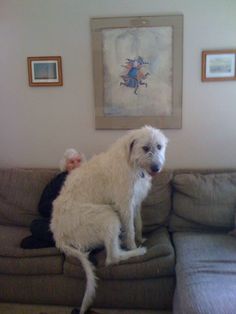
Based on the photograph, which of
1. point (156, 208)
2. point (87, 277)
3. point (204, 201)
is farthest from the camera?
point (156, 208)

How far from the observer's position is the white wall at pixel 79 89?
3000 millimetres

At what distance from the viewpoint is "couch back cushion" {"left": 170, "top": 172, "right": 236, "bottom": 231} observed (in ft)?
8.74

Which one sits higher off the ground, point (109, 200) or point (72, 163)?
point (72, 163)

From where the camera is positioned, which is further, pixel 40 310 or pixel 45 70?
pixel 45 70

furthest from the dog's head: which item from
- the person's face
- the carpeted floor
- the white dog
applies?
the carpeted floor

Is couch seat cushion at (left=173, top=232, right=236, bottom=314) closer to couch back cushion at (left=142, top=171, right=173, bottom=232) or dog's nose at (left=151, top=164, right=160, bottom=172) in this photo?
couch back cushion at (left=142, top=171, right=173, bottom=232)

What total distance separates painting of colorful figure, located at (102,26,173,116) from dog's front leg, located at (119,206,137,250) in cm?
114

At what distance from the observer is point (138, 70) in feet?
10.1

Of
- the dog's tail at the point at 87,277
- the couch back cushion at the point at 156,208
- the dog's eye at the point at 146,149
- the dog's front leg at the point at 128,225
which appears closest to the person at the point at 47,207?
the dog's tail at the point at 87,277

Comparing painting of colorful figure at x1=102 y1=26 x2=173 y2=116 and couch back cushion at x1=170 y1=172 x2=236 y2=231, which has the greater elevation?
painting of colorful figure at x1=102 y1=26 x2=173 y2=116

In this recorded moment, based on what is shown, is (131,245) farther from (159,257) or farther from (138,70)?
(138,70)

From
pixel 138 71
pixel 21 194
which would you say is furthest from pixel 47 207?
pixel 138 71

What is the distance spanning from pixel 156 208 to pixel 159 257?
0.58m

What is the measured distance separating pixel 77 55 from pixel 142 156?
1455 millimetres
